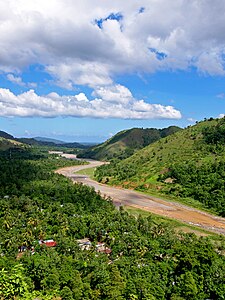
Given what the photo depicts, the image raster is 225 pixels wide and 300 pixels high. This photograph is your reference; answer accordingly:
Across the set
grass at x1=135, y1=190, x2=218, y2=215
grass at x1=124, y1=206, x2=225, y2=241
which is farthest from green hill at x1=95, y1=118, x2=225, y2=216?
grass at x1=124, y1=206, x2=225, y2=241

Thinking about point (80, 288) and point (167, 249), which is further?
point (167, 249)

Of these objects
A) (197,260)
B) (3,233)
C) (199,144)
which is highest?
(199,144)

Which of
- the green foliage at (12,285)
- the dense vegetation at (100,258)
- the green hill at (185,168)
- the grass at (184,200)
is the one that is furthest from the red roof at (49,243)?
the green hill at (185,168)

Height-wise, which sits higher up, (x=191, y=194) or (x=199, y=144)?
(x=199, y=144)

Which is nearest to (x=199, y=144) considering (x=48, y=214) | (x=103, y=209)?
(x=103, y=209)

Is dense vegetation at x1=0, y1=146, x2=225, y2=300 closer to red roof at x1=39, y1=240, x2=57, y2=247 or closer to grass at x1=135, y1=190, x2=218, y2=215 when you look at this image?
red roof at x1=39, y1=240, x2=57, y2=247

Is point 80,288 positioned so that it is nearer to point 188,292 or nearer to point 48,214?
point 188,292

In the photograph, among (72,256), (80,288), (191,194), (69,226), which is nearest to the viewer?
(80,288)

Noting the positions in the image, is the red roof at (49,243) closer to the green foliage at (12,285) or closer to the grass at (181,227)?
the grass at (181,227)
